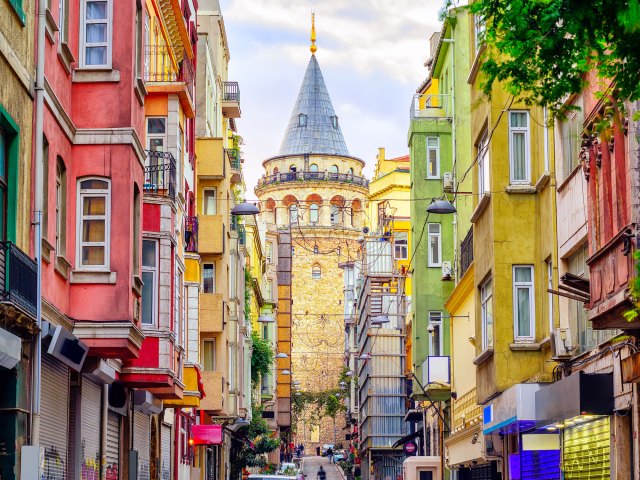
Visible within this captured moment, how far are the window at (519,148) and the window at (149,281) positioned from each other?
655 centimetres

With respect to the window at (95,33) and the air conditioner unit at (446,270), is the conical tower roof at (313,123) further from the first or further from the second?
the window at (95,33)

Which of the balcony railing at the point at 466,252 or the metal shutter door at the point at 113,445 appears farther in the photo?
the balcony railing at the point at 466,252

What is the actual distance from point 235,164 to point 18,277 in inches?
1363

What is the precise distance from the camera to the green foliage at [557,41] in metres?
11.1

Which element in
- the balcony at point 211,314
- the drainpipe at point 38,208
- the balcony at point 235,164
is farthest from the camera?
the balcony at point 235,164

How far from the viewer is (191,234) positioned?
37625 mm

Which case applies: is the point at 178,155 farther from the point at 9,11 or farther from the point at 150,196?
the point at 9,11

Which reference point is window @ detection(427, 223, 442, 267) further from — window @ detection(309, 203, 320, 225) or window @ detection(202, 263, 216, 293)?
window @ detection(309, 203, 320, 225)

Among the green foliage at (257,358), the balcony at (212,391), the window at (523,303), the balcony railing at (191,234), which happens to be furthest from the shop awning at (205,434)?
the green foliage at (257,358)

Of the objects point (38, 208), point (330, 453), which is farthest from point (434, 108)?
point (330, 453)

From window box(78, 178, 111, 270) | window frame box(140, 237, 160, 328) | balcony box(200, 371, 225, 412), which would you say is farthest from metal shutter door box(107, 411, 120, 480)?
balcony box(200, 371, 225, 412)

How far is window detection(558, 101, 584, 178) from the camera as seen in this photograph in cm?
2239

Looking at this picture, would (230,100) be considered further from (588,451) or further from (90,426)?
(588,451)

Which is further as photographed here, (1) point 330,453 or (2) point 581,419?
(1) point 330,453
